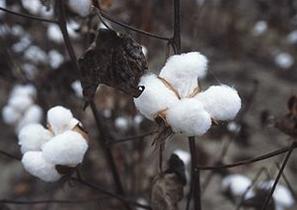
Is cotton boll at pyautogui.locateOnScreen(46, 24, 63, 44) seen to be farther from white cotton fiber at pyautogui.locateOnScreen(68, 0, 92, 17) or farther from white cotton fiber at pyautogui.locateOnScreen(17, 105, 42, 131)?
white cotton fiber at pyautogui.locateOnScreen(68, 0, 92, 17)

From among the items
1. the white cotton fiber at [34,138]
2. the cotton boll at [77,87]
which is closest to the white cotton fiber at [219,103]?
the white cotton fiber at [34,138]

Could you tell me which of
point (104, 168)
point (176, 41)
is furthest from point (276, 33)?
point (176, 41)

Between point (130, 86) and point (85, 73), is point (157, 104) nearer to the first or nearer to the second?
point (130, 86)

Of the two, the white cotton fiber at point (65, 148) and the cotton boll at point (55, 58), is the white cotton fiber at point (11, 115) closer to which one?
the cotton boll at point (55, 58)

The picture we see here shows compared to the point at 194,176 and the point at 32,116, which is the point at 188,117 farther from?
the point at 32,116

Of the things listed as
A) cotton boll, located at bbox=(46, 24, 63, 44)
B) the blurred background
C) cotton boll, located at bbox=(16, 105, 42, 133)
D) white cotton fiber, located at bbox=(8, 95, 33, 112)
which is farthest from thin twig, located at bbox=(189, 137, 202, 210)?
cotton boll, located at bbox=(46, 24, 63, 44)

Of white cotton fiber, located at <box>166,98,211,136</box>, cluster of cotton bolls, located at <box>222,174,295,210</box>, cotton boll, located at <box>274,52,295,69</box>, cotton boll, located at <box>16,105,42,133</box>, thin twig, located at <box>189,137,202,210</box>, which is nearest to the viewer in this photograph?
white cotton fiber, located at <box>166,98,211,136</box>

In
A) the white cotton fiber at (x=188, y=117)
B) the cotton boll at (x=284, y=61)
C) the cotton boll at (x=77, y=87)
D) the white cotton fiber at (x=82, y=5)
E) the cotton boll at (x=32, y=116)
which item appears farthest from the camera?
the cotton boll at (x=284, y=61)
